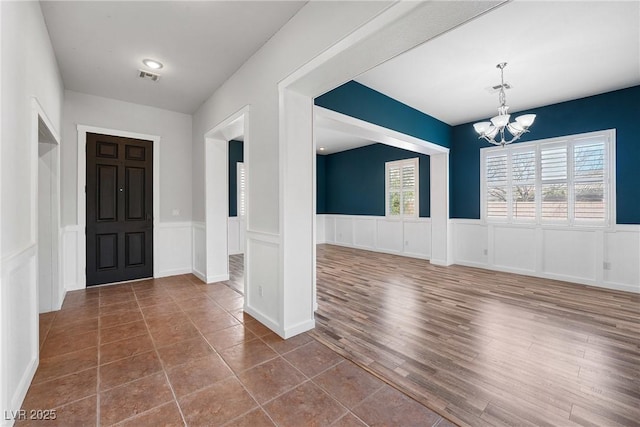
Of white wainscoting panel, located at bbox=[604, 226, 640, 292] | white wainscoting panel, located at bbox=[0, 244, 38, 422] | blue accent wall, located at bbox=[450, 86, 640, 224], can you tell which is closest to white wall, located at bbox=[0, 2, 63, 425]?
white wainscoting panel, located at bbox=[0, 244, 38, 422]

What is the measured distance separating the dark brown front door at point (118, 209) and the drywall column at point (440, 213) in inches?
217

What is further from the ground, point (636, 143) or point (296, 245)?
point (636, 143)

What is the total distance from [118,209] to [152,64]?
2.36m

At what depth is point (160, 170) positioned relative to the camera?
4.74 meters

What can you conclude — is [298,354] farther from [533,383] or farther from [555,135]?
[555,135]

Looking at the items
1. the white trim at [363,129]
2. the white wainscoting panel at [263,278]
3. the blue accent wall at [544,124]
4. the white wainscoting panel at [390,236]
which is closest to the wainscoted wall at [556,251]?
the blue accent wall at [544,124]

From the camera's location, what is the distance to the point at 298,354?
2.34 m

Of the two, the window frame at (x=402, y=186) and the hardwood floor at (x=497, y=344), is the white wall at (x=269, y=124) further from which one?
the window frame at (x=402, y=186)

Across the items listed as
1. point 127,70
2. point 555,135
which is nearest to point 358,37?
point 127,70

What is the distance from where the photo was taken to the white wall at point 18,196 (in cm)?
154

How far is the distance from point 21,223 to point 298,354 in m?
2.21

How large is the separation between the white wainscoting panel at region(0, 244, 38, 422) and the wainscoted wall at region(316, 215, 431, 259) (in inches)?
254

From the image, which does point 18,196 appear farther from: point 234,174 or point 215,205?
point 234,174

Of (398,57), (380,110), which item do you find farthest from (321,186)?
(398,57)
